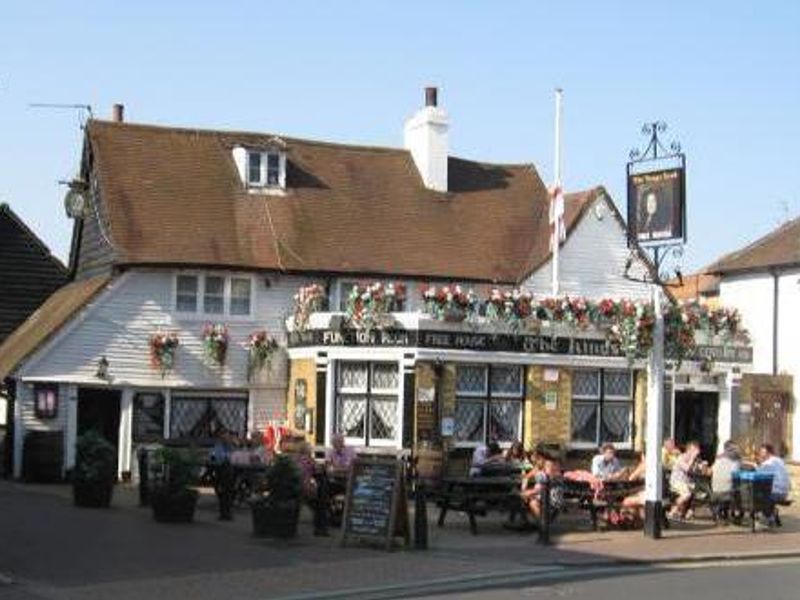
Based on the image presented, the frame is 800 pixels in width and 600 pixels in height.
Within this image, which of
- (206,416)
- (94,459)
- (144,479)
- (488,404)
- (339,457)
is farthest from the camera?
(206,416)

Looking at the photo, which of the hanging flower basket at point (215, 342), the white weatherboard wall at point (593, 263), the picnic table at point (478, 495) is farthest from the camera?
the white weatherboard wall at point (593, 263)

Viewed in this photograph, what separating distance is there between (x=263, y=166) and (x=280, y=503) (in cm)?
1485

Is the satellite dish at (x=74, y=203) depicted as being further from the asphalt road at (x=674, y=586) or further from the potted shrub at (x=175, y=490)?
the asphalt road at (x=674, y=586)

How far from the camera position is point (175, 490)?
19609mm

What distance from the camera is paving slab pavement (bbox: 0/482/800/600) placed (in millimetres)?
14000

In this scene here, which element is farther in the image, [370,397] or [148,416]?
[148,416]

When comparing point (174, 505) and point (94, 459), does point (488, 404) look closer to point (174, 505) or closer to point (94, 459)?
point (94, 459)

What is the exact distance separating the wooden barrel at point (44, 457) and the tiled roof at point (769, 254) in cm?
2069

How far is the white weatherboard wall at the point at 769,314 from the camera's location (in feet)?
122

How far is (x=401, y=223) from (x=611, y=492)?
1292cm

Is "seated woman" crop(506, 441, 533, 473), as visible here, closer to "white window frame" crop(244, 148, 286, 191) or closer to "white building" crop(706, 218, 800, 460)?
"white window frame" crop(244, 148, 286, 191)

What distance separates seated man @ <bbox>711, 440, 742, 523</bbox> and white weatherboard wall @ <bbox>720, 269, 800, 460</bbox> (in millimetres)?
14741

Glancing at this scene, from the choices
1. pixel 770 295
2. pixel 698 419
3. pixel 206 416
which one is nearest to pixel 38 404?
pixel 206 416

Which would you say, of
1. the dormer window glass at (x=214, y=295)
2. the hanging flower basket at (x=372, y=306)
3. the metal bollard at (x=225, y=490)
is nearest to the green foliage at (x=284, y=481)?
the metal bollard at (x=225, y=490)
